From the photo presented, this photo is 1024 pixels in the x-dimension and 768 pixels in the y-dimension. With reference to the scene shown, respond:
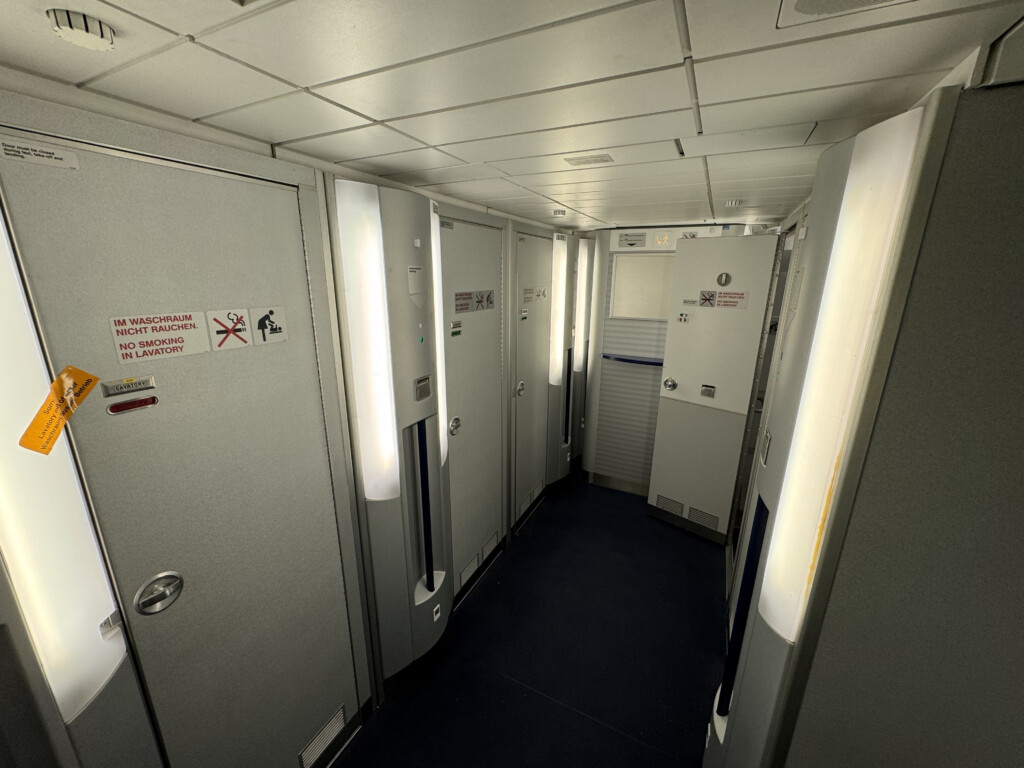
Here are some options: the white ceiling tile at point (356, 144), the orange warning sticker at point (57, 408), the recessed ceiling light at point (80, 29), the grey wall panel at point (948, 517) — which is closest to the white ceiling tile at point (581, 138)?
the white ceiling tile at point (356, 144)

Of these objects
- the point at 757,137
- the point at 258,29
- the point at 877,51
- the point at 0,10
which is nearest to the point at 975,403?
the point at 877,51

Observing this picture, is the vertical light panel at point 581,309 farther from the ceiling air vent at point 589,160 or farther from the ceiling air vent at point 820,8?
the ceiling air vent at point 820,8

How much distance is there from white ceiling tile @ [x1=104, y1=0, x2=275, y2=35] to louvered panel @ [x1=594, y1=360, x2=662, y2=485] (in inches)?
149

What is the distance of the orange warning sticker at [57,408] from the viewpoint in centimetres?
94

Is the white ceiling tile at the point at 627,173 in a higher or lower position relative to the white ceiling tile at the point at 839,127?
higher

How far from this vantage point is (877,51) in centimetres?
83

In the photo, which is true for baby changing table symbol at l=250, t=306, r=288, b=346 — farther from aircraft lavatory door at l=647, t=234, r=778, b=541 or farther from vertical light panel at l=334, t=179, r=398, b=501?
aircraft lavatory door at l=647, t=234, r=778, b=541

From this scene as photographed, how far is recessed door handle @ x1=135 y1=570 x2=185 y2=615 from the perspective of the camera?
1.19 meters

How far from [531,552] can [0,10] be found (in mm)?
3533

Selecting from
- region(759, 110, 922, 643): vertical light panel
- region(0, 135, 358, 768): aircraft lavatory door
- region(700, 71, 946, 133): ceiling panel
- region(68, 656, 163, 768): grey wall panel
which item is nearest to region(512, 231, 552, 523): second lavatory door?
region(0, 135, 358, 768): aircraft lavatory door

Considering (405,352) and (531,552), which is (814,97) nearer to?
(405,352)

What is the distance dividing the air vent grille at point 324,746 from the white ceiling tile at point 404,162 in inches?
101

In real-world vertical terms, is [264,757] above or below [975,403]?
below

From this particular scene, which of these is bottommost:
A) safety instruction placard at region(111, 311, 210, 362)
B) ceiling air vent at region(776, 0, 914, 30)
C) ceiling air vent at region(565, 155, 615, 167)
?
safety instruction placard at region(111, 311, 210, 362)
